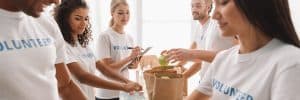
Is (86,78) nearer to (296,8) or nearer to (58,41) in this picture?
(58,41)

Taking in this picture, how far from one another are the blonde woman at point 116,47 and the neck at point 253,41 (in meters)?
1.58

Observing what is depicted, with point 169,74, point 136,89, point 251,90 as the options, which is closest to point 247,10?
point 251,90

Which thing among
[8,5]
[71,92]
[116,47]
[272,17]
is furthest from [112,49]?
[272,17]

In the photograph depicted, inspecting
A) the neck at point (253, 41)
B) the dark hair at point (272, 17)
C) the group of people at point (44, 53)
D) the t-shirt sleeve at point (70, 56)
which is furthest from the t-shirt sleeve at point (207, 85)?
the t-shirt sleeve at point (70, 56)

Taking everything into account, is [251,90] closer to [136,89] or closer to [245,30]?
[245,30]

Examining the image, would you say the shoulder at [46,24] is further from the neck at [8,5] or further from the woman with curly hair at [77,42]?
the woman with curly hair at [77,42]


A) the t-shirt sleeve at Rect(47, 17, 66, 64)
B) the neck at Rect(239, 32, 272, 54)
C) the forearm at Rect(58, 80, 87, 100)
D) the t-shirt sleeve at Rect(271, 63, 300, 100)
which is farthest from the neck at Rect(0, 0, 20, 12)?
the t-shirt sleeve at Rect(271, 63, 300, 100)

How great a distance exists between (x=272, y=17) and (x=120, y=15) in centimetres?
203

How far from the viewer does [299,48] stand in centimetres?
87

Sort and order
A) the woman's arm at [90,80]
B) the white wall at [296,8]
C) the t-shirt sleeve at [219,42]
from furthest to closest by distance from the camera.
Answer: the white wall at [296,8] < the t-shirt sleeve at [219,42] < the woman's arm at [90,80]

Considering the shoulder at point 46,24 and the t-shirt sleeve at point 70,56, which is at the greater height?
the shoulder at point 46,24

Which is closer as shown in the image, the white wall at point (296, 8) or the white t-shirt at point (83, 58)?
the white t-shirt at point (83, 58)

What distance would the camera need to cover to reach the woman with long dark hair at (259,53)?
2.64 feet

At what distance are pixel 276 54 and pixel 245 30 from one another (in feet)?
0.38
